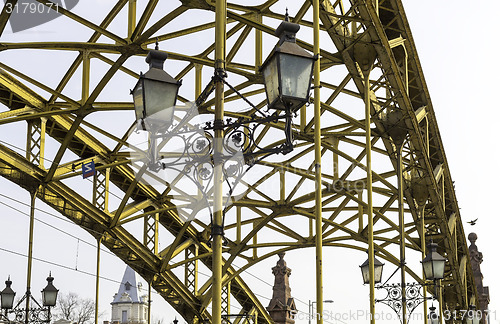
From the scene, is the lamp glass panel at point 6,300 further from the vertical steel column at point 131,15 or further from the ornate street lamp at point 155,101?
the ornate street lamp at point 155,101

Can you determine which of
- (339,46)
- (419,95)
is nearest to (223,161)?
(339,46)

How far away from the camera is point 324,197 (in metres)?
27.7

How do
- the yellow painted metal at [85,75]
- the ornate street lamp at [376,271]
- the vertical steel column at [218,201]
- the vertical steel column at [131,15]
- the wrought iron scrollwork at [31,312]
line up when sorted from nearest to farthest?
the vertical steel column at [218,201], the vertical steel column at [131,15], the yellow painted metal at [85,75], the wrought iron scrollwork at [31,312], the ornate street lamp at [376,271]

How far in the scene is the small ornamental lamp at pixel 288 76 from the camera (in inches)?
299

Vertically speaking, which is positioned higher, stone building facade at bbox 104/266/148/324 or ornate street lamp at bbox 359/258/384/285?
stone building facade at bbox 104/266/148/324

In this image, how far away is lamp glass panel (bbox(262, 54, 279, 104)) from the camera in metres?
7.64

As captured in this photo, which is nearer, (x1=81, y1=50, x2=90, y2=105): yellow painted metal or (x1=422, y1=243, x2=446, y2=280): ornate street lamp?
(x1=422, y1=243, x2=446, y2=280): ornate street lamp

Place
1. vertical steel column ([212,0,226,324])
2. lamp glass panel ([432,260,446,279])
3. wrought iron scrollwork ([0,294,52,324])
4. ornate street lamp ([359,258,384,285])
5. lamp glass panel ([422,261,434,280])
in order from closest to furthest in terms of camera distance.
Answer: vertical steel column ([212,0,226,324]) → lamp glass panel ([432,260,446,279]) → lamp glass panel ([422,261,434,280]) → wrought iron scrollwork ([0,294,52,324]) → ornate street lamp ([359,258,384,285])

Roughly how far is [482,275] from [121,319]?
2415 inches

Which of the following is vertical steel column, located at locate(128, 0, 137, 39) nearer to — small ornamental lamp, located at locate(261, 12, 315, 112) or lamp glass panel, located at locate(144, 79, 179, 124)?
lamp glass panel, located at locate(144, 79, 179, 124)

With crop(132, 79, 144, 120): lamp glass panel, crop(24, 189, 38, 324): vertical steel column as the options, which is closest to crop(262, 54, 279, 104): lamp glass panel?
crop(132, 79, 144, 120): lamp glass panel

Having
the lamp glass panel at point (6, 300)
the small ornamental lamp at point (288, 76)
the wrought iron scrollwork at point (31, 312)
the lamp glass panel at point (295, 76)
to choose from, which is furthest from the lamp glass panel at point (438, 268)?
the lamp glass panel at point (295, 76)

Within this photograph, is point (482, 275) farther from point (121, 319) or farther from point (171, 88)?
point (121, 319)

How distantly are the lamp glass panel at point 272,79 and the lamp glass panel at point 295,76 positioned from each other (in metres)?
0.08
